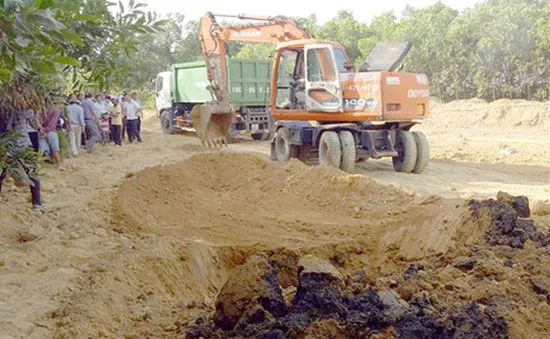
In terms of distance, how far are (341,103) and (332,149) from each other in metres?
0.95

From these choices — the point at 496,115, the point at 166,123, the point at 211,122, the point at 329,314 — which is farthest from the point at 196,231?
the point at 496,115

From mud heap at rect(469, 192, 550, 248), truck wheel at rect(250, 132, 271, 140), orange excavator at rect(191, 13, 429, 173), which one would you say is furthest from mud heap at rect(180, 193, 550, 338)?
truck wheel at rect(250, 132, 271, 140)

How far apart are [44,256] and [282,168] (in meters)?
5.45

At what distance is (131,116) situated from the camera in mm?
18766

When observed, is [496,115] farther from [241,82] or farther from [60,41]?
[60,41]

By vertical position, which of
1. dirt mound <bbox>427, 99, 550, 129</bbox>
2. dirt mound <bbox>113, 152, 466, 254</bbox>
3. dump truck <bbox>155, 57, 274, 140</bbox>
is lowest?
dirt mound <bbox>113, 152, 466, 254</bbox>

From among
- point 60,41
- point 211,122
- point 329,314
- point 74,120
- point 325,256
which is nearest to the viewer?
point 60,41

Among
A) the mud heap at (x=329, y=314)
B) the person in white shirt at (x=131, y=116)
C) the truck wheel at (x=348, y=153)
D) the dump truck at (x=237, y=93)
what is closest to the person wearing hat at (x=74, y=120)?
the person in white shirt at (x=131, y=116)

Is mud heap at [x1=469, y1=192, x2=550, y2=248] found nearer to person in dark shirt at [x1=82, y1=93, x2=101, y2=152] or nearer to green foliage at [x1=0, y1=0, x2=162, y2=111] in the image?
green foliage at [x1=0, y1=0, x2=162, y2=111]

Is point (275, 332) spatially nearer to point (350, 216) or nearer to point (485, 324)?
point (485, 324)

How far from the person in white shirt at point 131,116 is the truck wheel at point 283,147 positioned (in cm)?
675

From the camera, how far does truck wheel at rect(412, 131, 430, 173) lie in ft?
40.4

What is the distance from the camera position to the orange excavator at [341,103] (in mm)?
11516

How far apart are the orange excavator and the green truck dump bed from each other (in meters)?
5.15
